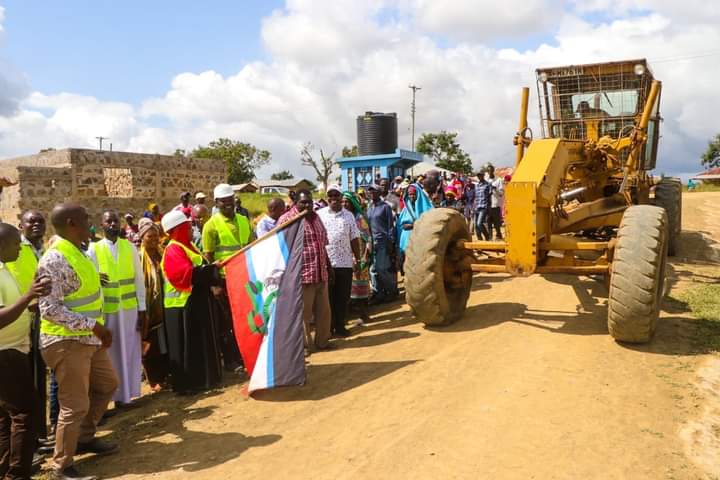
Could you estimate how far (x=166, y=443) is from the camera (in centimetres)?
429

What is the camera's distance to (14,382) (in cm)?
362

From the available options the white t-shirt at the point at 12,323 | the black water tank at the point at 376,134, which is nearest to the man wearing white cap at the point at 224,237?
the white t-shirt at the point at 12,323

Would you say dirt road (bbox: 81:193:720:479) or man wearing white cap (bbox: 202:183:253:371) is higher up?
man wearing white cap (bbox: 202:183:253:371)

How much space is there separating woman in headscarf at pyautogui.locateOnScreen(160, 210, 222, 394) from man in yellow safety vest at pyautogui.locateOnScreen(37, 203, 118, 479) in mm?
1412

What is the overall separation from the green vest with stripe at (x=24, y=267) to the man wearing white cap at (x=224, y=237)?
1.84m

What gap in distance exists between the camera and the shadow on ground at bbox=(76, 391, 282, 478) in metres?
3.91

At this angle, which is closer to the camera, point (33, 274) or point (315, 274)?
point (33, 274)

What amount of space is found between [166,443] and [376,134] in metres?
14.4

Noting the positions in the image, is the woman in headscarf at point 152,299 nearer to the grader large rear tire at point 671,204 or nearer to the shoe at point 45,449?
the shoe at point 45,449

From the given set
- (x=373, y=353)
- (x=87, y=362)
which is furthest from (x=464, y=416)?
(x=87, y=362)

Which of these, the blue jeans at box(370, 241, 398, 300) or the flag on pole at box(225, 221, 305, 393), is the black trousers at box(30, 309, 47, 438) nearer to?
the flag on pole at box(225, 221, 305, 393)

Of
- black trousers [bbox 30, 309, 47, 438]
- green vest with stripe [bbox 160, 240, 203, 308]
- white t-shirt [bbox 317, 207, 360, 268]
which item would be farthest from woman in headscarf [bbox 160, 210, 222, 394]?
white t-shirt [bbox 317, 207, 360, 268]

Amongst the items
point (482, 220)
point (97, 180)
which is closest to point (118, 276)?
point (482, 220)

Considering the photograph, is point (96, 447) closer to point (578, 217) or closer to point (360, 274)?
point (360, 274)
